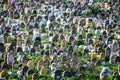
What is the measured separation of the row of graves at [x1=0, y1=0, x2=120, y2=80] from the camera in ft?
123

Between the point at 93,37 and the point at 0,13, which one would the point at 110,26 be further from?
the point at 0,13

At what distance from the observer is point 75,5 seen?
2328 inches

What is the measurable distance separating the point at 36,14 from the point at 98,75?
780 inches

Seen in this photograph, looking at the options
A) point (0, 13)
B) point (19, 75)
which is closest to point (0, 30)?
point (0, 13)

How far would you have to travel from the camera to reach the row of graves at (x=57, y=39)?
3744cm

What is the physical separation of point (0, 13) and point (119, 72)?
20.1 meters

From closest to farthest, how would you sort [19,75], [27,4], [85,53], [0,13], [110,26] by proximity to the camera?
1. [19,75]
2. [85,53]
3. [110,26]
4. [0,13]
5. [27,4]

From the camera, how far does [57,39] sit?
147 feet

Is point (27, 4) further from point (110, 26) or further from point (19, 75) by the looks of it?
point (19, 75)

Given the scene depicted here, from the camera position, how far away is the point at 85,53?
136 ft

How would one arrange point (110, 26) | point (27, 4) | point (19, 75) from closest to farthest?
point (19, 75) < point (110, 26) < point (27, 4)

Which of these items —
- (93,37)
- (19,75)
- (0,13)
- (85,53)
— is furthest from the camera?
(0,13)

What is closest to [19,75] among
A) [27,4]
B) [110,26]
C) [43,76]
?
[43,76]

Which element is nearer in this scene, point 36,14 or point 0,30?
point 0,30
